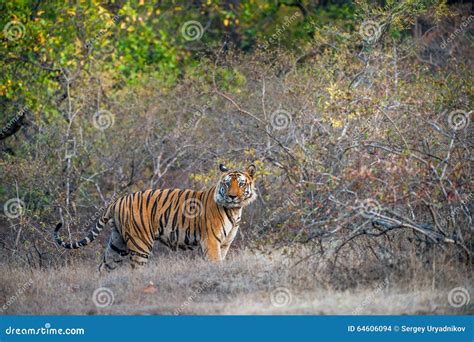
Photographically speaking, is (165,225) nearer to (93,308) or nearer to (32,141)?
(93,308)

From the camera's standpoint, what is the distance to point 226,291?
38.8 feet
